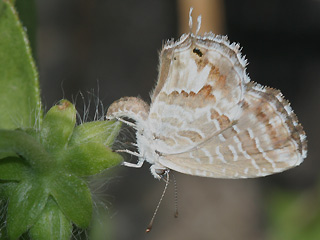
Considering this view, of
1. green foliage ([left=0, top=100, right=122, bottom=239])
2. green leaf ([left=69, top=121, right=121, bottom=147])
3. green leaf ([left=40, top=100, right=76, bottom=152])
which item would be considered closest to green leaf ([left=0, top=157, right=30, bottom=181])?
green foliage ([left=0, top=100, right=122, bottom=239])

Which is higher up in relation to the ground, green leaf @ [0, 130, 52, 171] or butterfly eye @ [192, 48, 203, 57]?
butterfly eye @ [192, 48, 203, 57]

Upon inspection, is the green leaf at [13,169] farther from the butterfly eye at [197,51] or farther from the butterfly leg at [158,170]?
the butterfly eye at [197,51]

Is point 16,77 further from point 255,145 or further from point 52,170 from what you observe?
point 255,145

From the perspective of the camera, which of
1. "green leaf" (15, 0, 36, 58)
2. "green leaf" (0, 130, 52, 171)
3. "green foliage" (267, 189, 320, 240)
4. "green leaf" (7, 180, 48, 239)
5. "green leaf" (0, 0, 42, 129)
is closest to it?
"green leaf" (0, 130, 52, 171)

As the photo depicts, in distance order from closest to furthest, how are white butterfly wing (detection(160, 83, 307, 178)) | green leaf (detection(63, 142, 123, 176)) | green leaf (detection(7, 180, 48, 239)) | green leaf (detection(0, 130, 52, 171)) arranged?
1. green leaf (detection(0, 130, 52, 171))
2. green leaf (detection(7, 180, 48, 239))
3. green leaf (detection(63, 142, 123, 176))
4. white butterfly wing (detection(160, 83, 307, 178))

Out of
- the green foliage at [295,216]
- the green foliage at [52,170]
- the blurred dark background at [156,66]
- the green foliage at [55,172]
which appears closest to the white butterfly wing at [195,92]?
the green foliage at [52,170]

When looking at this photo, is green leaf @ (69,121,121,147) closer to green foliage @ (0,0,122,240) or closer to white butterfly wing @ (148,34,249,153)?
green foliage @ (0,0,122,240)

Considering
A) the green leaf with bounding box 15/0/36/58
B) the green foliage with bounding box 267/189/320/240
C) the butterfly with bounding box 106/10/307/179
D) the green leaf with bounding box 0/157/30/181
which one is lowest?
the green leaf with bounding box 0/157/30/181

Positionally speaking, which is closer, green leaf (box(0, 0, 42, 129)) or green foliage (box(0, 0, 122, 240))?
green foliage (box(0, 0, 122, 240))
